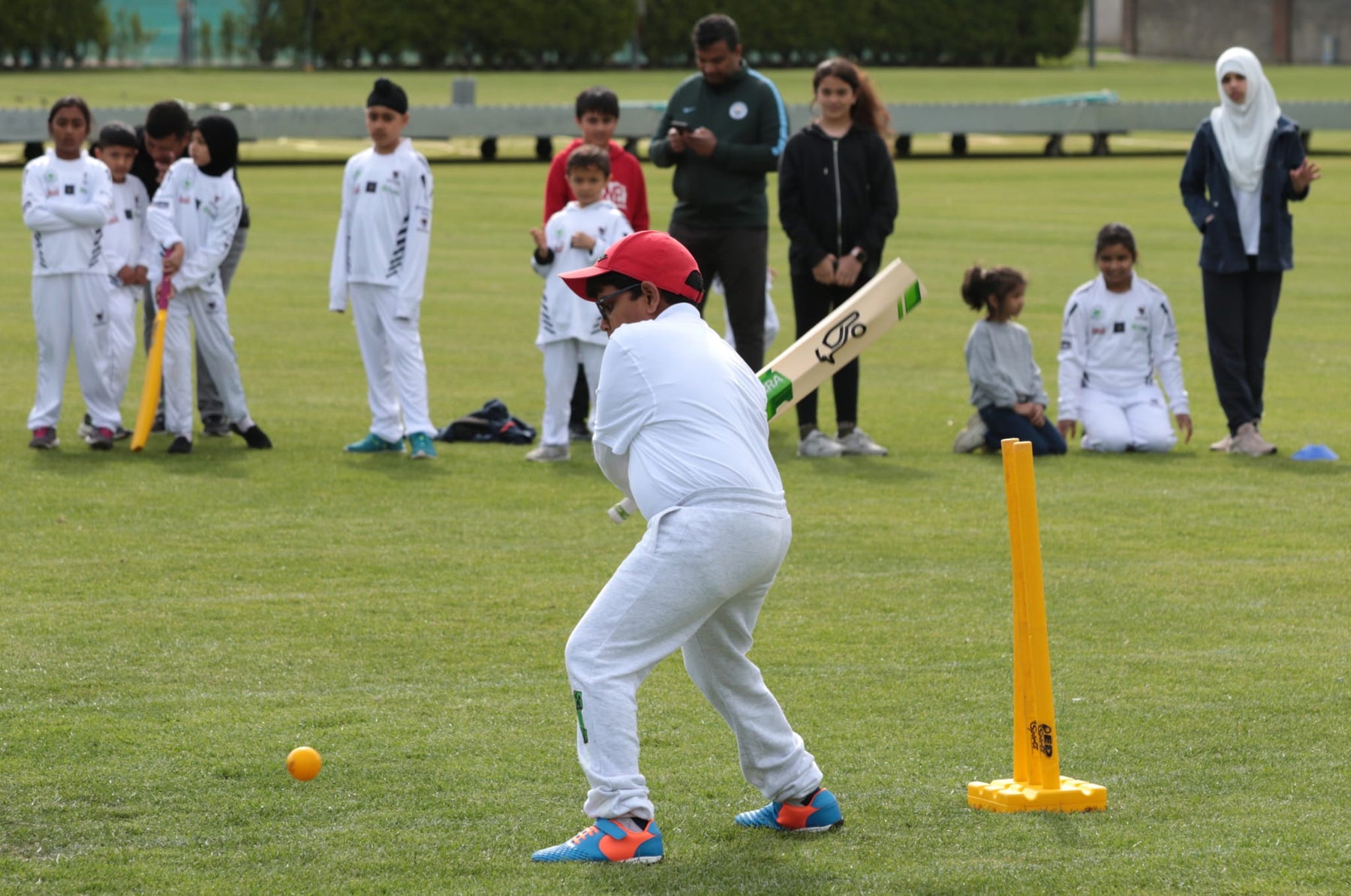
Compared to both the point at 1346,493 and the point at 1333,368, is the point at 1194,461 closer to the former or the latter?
the point at 1346,493

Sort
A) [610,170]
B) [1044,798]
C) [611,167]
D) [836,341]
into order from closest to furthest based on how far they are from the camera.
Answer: [1044,798]
[836,341]
[610,170]
[611,167]

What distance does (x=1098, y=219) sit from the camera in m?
27.9

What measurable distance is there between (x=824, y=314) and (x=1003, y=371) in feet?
3.97

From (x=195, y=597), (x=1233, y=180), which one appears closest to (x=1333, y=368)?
(x=1233, y=180)

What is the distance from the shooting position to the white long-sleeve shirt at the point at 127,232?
11.9 metres

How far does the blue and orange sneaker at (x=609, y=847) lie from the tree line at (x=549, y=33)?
67192 mm

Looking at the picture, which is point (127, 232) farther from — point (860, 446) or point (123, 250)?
point (860, 446)

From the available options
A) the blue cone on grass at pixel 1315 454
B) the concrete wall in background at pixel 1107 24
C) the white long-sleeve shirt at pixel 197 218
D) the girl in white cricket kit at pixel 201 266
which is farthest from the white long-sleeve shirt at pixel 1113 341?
the concrete wall in background at pixel 1107 24

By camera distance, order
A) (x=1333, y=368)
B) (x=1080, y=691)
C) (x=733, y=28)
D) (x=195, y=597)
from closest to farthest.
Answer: (x=1080, y=691) < (x=195, y=597) < (x=733, y=28) < (x=1333, y=368)

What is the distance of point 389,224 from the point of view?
37.6ft

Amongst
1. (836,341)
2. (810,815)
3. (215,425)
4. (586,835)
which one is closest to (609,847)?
(586,835)

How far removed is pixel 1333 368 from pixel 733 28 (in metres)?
6.63

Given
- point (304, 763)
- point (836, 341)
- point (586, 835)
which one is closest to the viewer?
point (586, 835)

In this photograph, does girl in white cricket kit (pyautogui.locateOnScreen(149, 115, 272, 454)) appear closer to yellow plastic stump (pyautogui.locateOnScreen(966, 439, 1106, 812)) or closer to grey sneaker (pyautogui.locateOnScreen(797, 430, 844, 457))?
grey sneaker (pyautogui.locateOnScreen(797, 430, 844, 457))
